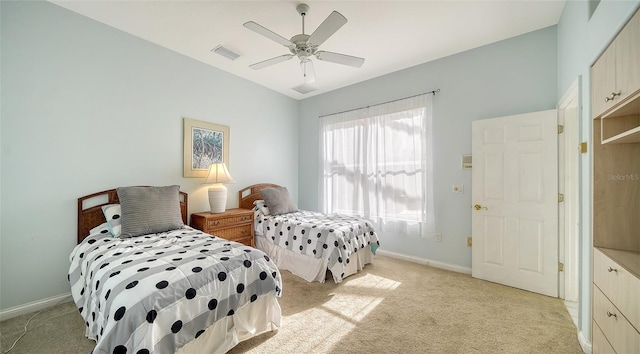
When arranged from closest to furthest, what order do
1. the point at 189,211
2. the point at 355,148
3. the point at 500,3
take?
the point at 500,3 < the point at 189,211 < the point at 355,148

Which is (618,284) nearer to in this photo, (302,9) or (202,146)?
(302,9)

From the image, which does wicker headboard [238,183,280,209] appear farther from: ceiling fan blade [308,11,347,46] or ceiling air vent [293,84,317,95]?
ceiling fan blade [308,11,347,46]

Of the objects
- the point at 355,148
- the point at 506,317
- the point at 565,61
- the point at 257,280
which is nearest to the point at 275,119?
the point at 355,148

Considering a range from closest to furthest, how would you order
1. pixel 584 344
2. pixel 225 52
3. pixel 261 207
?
pixel 584 344, pixel 225 52, pixel 261 207

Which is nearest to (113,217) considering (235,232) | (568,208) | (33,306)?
(33,306)

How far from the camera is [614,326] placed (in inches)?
47.9

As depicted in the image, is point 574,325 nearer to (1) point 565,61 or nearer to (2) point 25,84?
(1) point 565,61

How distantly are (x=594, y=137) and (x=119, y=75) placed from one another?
14.2ft

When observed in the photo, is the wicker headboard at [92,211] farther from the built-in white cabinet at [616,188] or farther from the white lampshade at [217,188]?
the built-in white cabinet at [616,188]

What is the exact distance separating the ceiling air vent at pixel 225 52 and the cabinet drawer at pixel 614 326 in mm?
4020

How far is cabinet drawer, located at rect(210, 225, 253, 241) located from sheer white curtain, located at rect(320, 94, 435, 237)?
158 centimetres

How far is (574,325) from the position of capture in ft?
6.54

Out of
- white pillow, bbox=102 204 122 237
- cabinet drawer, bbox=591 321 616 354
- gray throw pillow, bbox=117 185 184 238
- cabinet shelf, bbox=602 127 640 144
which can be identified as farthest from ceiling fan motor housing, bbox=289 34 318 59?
cabinet drawer, bbox=591 321 616 354

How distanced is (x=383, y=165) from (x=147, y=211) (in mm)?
3156
